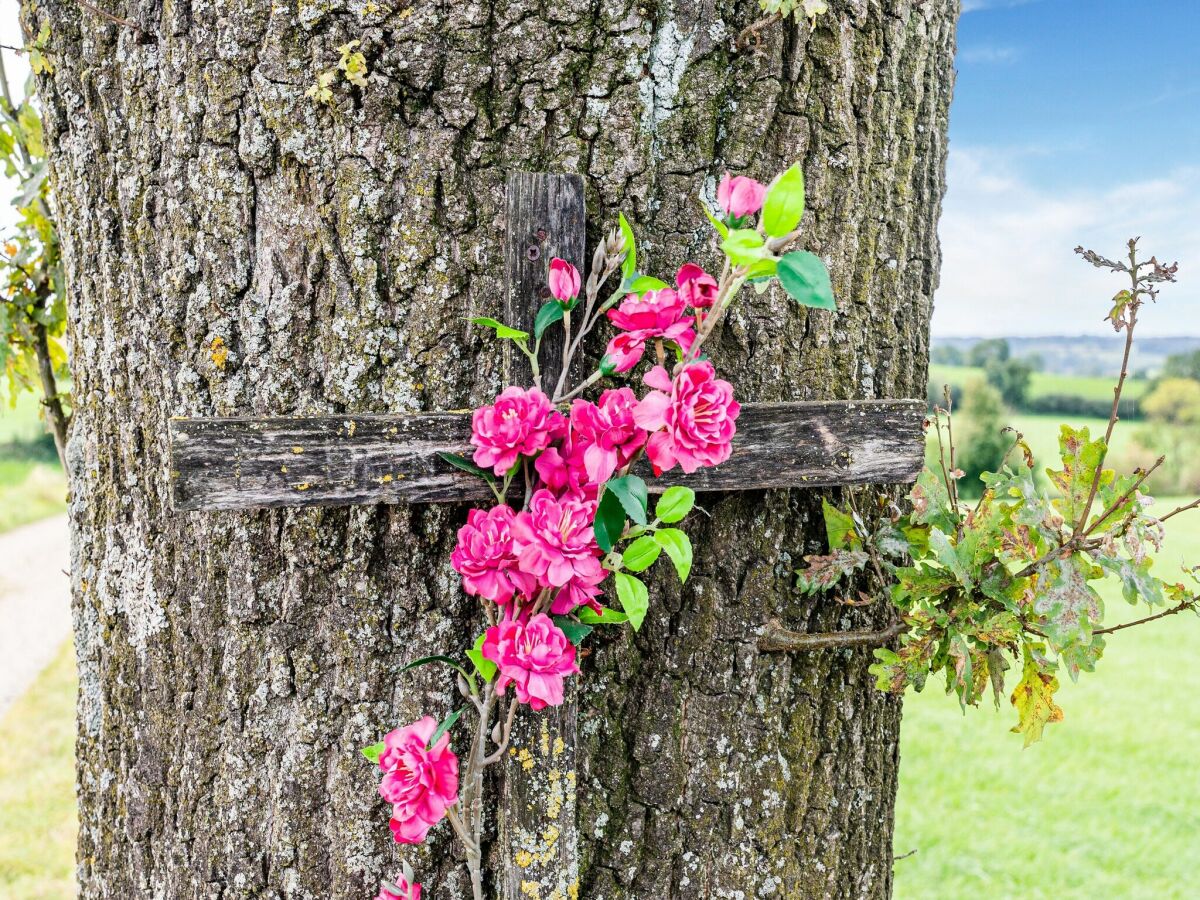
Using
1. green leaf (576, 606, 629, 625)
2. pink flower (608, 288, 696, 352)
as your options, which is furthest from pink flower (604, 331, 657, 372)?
green leaf (576, 606, 629, 625)

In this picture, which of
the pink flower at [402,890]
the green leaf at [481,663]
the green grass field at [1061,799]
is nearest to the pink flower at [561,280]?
the green leaf at [481,663]

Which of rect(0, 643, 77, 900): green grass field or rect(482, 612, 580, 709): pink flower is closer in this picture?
rect(482, 612, 580, 709): pink flower

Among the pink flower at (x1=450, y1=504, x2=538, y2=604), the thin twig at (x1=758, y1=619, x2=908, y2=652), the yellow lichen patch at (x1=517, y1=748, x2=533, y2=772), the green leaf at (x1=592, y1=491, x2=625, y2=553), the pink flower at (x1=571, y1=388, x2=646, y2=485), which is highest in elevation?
the pink flower at (x1=571, y1=388, x2=646, y2=485)

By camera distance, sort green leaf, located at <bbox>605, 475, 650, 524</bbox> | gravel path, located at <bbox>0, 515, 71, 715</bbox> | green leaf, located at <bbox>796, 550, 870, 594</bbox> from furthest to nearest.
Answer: gravel path, located at <bbox>0, 515, 71, 715</bbox>
green leaf, located at <bbox>796, 550, 870, 594</bbox>
green leaf, located at <bbox>605, 475, 650, 524</bbox>

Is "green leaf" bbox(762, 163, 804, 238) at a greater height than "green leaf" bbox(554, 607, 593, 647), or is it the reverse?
"green leaf" bbox(762, 163, 804, 238)

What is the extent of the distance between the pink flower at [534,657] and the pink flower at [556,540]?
7cm

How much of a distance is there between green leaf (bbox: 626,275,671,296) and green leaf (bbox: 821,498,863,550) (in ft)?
1.51

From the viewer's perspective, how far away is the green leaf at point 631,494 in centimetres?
111

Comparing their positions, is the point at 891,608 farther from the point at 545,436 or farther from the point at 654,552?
the point at 545,436

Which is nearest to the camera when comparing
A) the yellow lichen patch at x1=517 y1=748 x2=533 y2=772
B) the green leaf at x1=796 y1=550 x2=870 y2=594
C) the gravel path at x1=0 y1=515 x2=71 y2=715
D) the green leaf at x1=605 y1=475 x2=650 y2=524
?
the green leaf at x1=605 y1=475 x2=650 y2=524

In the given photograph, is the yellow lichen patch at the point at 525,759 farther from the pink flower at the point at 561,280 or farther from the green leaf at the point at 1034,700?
the green leaf at the point at 1034,700

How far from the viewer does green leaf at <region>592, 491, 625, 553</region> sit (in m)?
1.17

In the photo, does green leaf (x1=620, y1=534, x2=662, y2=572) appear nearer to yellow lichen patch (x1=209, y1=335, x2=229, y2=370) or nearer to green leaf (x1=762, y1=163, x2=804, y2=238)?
green leaf (x1=762, y1=163, x2=804, y2=238)

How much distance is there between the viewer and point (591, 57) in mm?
1338
